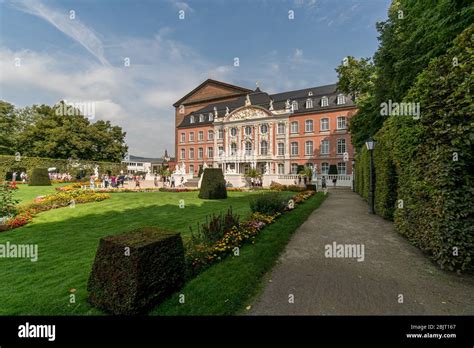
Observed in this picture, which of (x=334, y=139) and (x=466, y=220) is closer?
(x=466, y=220)

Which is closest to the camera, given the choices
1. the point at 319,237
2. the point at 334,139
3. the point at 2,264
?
the point at 2,264

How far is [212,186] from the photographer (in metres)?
14.9

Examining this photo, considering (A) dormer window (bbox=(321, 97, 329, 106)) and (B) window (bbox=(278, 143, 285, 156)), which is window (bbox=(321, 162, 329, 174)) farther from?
(A) dormer window (bbox=(321, 97, 329, 106))

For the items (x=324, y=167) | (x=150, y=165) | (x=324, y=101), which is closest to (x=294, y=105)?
(x=324, y=101)

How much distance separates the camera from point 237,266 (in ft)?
14.4

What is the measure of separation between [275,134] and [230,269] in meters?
37.5

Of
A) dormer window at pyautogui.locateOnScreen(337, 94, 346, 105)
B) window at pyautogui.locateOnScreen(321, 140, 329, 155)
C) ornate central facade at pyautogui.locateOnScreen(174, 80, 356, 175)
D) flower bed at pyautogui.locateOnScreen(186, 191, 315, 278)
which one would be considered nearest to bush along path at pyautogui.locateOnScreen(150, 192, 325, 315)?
flower bed at pyautogui.locateOnScreen(186, 191, 315, 278)

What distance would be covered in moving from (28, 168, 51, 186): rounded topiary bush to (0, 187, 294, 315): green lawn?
19.4 m

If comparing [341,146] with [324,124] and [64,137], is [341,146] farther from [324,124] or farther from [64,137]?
[64,137]
